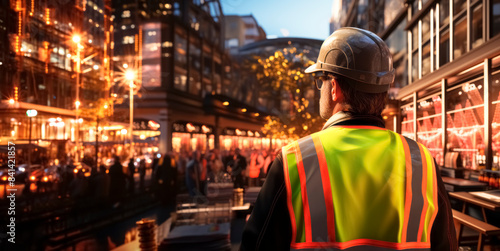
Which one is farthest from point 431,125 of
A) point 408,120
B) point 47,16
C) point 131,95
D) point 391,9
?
point 47,16

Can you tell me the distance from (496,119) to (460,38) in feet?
8.06

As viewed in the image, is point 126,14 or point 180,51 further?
point 180,51

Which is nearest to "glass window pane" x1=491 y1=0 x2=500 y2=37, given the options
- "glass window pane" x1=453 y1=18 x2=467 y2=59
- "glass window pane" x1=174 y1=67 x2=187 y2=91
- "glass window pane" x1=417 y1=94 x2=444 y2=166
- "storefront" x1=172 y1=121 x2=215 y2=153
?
"glass window pane" x1=453 y1=18 x2=467 y2=59

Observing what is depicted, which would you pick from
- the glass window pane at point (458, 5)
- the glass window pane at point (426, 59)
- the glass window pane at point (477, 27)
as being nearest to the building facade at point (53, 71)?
the glass window pane at point (477, 27)

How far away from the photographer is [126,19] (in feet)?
26.0

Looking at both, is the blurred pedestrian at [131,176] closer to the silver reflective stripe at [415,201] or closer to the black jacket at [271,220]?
the black jacket at [271,220]

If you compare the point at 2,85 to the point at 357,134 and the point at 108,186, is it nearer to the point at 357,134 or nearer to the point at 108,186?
the point at 357,134

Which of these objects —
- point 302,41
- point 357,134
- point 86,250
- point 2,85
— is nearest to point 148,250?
point 2,85

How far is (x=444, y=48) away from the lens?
7859 mm

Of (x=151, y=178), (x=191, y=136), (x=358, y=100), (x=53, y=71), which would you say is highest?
(x=53, y=71)

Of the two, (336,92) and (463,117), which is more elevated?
(463,117)

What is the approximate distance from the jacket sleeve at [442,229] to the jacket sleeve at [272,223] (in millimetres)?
564

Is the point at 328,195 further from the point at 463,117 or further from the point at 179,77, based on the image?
the point at 179,77

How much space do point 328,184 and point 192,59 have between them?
19.4 metres
